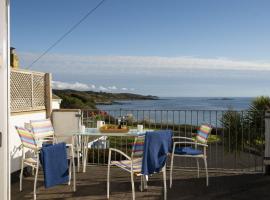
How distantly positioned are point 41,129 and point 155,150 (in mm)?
2445

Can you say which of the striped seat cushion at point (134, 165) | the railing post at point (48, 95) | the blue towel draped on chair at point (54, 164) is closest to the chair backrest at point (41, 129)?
the railing post at point (48, 95)

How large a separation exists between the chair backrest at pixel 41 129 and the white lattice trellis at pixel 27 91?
0.32 m

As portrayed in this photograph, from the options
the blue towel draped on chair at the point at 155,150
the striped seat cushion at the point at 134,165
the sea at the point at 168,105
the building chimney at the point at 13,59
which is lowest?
the striped seat cushion at the point at 134,165

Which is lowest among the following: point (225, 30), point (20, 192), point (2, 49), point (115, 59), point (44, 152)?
point (20, 192)

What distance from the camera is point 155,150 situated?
4391 millimetres

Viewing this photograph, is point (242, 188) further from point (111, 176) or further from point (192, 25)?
point (192, 25)

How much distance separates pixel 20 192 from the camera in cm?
509

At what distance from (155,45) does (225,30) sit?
6449 millimetres

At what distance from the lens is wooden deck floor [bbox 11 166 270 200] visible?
15.8 feet

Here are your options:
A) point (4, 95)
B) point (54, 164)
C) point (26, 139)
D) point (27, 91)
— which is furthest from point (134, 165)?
point (27, 91)

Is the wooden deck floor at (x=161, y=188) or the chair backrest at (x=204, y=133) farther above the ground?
the chair backrest at (x=204, y=133)

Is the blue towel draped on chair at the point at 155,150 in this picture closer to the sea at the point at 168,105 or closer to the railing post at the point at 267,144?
the sea at the point at 168,105

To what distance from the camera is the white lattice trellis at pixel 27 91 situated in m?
6.10

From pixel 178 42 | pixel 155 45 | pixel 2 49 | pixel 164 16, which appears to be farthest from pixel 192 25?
pixel 2 49
